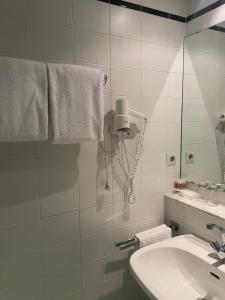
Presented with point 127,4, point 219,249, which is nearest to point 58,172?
point 219,249

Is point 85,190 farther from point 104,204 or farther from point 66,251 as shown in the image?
point 66,251

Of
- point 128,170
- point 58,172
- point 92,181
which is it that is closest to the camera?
point 58,172

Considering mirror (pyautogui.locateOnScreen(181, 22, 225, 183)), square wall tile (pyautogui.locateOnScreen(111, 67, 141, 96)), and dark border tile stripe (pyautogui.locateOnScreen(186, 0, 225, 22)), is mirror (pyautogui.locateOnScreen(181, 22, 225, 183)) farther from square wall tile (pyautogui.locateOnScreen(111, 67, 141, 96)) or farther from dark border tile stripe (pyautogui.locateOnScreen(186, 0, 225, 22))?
square wall tile (pyautogui.locateOnScreen(111, 67, 141, 96))

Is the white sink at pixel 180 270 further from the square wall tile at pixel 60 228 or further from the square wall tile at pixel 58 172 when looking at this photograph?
the square wall tile at pixel 58 172

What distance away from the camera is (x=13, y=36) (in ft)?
3.51

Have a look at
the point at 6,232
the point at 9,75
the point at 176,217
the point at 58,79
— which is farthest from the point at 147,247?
the point at 9,75

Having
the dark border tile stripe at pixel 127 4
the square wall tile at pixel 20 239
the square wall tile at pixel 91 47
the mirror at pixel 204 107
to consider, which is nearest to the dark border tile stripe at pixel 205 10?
the mirror at pixel 204 107

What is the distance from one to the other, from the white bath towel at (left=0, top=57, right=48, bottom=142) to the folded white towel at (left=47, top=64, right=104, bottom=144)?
46 mm

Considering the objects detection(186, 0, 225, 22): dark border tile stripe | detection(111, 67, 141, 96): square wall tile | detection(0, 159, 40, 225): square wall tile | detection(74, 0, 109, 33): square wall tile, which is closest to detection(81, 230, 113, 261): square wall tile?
detection(0, 159, 40, 225): square wall tile

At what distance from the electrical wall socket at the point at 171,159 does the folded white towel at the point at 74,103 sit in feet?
2.22

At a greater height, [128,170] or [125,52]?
[125,52]

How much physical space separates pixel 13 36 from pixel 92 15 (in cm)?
46

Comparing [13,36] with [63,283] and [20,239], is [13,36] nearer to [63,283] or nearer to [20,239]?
[20,239]

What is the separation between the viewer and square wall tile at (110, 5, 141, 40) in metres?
1.32
